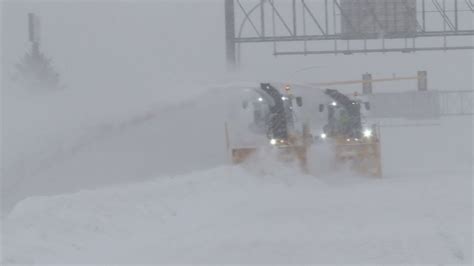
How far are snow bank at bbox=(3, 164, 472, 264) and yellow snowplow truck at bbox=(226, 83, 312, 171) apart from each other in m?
8.20

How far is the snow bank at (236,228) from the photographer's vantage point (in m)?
12.1

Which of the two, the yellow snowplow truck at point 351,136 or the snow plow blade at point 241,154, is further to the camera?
the yellow snowplow truck at point 351,136

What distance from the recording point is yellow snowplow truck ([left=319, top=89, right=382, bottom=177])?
29391 mm

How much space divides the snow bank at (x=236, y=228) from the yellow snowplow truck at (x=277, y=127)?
26.9 feet

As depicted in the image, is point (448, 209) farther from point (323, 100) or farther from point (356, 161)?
point (323, 100)

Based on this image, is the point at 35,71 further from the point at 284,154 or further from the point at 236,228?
A: the point at 236,228

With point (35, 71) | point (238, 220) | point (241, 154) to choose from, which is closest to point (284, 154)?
point (241, 154)

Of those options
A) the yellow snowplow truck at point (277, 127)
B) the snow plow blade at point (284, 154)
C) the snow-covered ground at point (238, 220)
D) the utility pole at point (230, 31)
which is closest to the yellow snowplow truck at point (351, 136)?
the yellow snowplow truck at point (277, 127)

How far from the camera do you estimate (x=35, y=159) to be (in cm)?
2161

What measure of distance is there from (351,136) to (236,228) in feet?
57.7

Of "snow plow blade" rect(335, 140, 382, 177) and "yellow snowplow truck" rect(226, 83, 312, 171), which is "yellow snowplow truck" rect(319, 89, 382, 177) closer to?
"snow plow blade" rect(335, 140, 382, 177)

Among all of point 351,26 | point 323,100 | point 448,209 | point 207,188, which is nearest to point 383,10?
point 351,26

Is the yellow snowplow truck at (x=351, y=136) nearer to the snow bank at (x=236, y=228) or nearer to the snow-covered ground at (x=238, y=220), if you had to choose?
the snow-covered ground at (x=238, y=220)

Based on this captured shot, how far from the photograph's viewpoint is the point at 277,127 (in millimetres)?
29141
